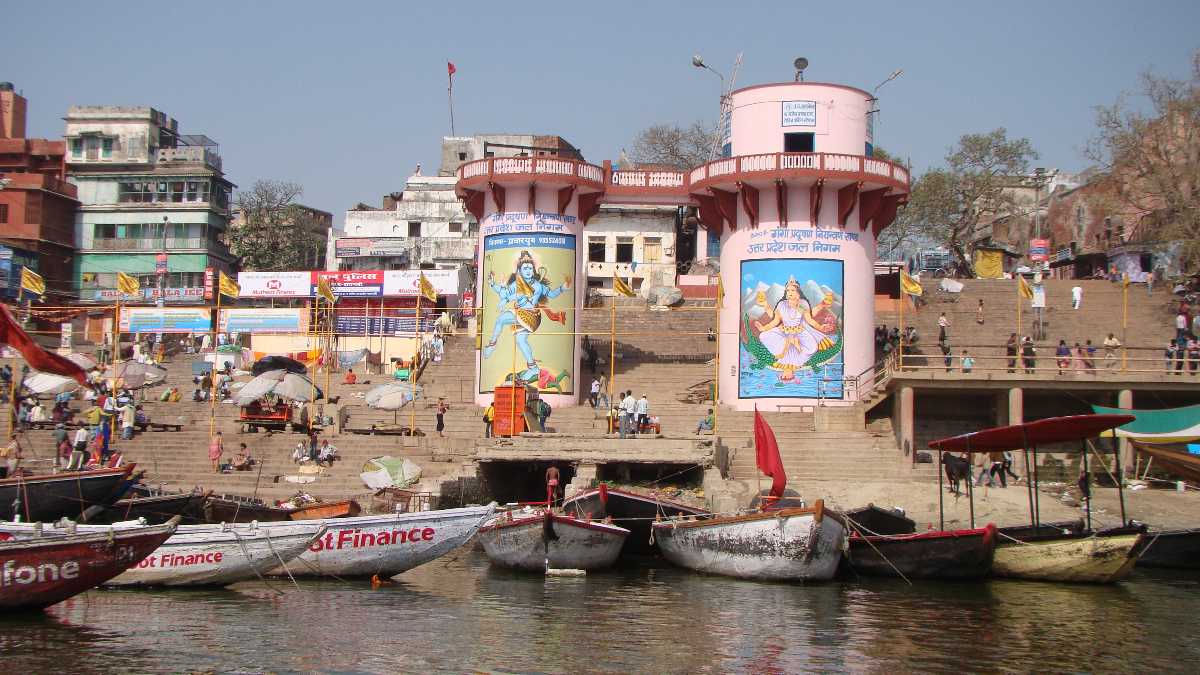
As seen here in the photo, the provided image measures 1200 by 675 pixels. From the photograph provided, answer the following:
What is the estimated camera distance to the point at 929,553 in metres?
23.3

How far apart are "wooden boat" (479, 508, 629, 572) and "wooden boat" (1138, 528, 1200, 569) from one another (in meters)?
10.8

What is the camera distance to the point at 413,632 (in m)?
17.4

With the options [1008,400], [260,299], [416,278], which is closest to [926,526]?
[1008,400]

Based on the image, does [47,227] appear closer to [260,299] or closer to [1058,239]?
[260,299]

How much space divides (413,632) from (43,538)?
525 centimetres

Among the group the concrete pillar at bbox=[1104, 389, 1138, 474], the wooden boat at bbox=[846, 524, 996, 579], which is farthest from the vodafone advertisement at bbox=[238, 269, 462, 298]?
the wooden boat at bbox=[846, 524, 996, 579]

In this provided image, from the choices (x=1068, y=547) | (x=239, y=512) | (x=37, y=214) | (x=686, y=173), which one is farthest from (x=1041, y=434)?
(x=37, y=214)

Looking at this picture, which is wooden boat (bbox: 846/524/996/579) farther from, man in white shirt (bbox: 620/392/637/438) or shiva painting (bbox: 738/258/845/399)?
shiva painting (bbox: 738/258/845/399)

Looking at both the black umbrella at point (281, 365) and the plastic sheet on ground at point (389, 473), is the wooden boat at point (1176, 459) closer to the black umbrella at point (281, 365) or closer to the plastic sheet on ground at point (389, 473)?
the plastic sheet on ground at point (389, 473)

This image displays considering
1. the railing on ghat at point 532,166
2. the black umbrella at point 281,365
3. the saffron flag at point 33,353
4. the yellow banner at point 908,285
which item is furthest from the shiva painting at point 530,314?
the saffron flag at point 33,353

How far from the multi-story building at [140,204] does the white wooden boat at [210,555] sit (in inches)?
1659

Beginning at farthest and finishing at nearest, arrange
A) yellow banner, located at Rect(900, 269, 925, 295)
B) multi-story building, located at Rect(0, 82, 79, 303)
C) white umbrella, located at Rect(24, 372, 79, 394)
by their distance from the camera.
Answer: multi-story building, located at Rect(0, 82, 79, 303), yellow banner, located at Rect(900, 269, 925, 295), white umbrella, located at Rect(24, 372, 79, 394)

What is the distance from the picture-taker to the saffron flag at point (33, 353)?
68.6ft

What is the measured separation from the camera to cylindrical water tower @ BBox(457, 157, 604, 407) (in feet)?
126
